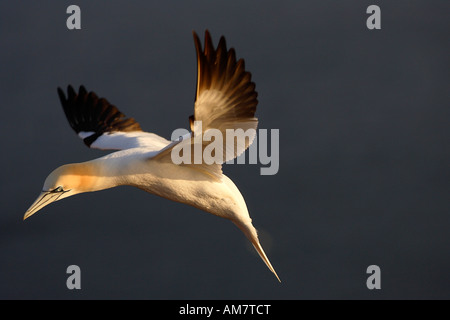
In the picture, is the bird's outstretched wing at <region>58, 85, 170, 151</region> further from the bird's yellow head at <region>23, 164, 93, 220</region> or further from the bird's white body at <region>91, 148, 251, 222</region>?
the bird's yellow head at <region>23, 164, 93, 220</region>

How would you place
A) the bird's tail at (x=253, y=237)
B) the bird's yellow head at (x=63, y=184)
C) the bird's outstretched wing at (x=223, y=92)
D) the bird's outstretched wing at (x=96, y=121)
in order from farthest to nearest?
the bird's outstretched wing at (x=96, y=121)
the bird's tail at (x=253, y=237)
the bird's yellow head at (x=63, y=184)
the bird's outstretched wing at (x=223, y=92)

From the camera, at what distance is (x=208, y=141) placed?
273 inches

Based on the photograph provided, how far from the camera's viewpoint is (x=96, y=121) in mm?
9320

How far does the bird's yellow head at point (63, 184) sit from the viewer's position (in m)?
6.97

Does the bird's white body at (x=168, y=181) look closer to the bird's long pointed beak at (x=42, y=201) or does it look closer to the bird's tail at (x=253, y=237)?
the bird's tail at (x=253, y=237)

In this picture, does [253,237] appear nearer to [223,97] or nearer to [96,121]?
[223,97]

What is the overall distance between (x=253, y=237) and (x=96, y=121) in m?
2.77

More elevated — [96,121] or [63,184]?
[96,121]

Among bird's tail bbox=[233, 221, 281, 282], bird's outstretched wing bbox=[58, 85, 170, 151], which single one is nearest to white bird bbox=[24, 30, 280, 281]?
bird's tail bbox=[233, 221, 281, 282]

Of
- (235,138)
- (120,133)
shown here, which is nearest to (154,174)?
(235,138)

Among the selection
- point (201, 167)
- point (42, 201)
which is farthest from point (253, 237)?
point (42, 201)

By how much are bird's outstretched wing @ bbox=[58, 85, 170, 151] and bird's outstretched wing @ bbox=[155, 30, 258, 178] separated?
80.1 inches

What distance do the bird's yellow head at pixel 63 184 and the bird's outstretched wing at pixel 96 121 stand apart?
65.6 inches

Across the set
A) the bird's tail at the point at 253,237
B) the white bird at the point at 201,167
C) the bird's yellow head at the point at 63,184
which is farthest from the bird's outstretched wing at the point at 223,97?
the bird's tail at the point at 253,237
